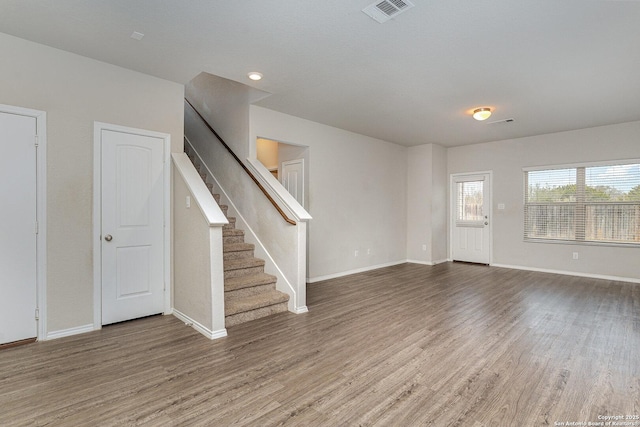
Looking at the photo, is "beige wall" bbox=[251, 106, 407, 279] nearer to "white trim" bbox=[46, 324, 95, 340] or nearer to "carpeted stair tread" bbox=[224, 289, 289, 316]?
"carpeted stair tread" bbox=[224, 289, 289, 316]

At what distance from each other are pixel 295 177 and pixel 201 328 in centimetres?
306

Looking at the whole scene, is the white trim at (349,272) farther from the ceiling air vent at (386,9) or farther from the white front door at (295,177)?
the ceiling air vent at (386,9)

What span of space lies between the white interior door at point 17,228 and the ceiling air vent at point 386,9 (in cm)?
309

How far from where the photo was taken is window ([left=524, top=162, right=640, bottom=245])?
5.38 m

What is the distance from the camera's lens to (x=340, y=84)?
3777 millimetres

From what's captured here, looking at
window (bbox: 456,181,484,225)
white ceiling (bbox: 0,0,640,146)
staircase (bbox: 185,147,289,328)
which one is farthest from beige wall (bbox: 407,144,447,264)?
staircase (bbox: 185,147,289,328)

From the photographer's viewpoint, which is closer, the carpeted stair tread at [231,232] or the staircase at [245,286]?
the staircase at [245,286]

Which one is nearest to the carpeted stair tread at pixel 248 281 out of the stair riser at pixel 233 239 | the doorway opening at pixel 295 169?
the stair riser at pixel 233 239

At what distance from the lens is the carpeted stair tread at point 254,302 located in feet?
11.1

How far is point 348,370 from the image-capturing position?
2428 mm

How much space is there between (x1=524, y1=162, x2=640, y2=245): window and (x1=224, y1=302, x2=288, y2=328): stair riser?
5.37 metres

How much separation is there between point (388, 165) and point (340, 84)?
337cm

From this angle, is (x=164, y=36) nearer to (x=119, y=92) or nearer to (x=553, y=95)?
(x=119, y=92)

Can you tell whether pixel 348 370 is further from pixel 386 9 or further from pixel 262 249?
pixel 386 9
